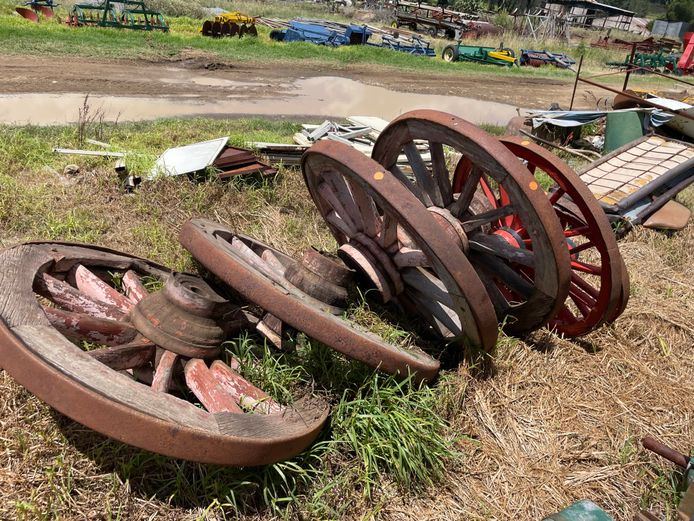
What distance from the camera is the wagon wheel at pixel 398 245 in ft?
8.32

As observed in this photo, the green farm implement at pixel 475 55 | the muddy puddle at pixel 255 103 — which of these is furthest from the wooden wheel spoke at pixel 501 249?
the green farm implement at pixel 475 55

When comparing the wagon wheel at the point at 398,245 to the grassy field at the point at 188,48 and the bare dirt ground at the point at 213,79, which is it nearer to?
the bare dirt ground at the point at 213,79

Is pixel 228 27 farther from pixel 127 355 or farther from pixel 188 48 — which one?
pixel 127 355

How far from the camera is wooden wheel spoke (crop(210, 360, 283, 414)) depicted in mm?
2475

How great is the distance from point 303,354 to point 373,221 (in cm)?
90

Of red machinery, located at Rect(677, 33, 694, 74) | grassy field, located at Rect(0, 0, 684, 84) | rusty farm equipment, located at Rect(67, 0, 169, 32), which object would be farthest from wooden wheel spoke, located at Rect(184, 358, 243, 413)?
red machinery, located at Rect(677, 33, 694, 74)

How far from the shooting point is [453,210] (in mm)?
3588

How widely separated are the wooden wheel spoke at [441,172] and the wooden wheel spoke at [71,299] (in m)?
2.20

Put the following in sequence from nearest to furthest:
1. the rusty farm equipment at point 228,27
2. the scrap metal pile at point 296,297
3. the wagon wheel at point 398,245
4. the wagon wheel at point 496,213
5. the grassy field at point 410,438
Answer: the scrap metal pile at point 296,297
the grassy field at point 410,438
the wagon wheel at point 398,245
the wagon wheel at point 496,213
the rusty farm equipment at point 228,27

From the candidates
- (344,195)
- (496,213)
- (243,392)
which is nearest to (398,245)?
(344,195)

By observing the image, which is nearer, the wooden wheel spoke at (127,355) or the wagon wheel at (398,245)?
the wooden wheel spoke at (127,355)

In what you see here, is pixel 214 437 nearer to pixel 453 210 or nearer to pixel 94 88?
pixel 453 210

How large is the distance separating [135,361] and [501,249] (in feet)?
7.27

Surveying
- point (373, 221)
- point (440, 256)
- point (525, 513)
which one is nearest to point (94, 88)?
point (373, 221)
